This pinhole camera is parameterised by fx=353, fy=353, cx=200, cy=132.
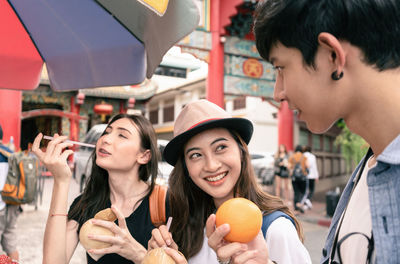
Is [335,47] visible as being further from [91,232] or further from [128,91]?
[128,91]

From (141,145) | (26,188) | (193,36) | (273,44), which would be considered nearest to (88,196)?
(141,145)

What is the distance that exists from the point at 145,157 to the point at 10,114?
7.86 m

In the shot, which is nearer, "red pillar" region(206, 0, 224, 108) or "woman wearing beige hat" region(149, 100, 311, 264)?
"woman wearing beige hat" region(149, 100, 311, 264)

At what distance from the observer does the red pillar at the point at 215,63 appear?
309 inches

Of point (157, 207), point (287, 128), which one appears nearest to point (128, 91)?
point (287, 128)

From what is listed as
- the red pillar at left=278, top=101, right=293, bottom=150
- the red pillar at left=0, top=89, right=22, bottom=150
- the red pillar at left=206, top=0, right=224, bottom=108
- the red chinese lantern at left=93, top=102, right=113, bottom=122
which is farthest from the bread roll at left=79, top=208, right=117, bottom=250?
the red chinese lantern at left=93, top=102, right=113, bottom=122

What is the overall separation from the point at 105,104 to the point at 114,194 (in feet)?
52.6

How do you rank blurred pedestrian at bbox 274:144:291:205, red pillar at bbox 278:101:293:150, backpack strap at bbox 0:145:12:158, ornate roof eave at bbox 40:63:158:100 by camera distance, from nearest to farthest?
backpack strap at bbox 0:145:12:158 → blurred pedestrian at bbox 274:144:291:205 → red pillar at bbox 278:101:293:150 → ornate roof eave at bbox 40:63:158:100

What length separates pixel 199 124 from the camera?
1.47m

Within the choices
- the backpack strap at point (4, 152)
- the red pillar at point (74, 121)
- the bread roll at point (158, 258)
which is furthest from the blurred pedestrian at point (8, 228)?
the red pillar at point (74, 121)

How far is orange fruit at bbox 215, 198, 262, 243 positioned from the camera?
0.95 meters

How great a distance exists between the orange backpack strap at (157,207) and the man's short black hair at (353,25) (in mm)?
1298

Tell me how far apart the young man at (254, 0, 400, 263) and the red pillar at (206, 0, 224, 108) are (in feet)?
23.2

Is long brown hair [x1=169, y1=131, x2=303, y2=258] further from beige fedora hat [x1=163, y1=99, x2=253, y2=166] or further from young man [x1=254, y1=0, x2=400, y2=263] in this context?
young man [x1=254, y1=0, x2=400, y2=263]
